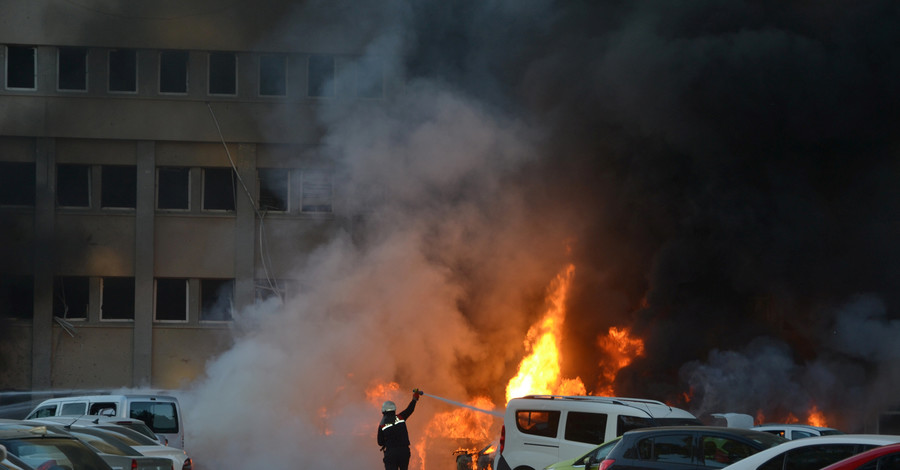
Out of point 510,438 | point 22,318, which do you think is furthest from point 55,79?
point 510,438

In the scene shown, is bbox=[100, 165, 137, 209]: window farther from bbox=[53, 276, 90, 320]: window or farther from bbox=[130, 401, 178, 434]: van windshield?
bbox=[130, 401, 178, 434]: van windshield

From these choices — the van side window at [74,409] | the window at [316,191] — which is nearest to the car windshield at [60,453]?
the van side window at [74,409]

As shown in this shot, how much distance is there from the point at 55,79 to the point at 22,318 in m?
6.63

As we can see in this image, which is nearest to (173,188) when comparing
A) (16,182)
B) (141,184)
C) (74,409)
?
(141,184)

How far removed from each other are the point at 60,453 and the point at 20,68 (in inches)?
819

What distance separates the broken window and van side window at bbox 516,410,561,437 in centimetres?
1716

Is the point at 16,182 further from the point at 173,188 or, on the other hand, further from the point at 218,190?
the point at 218,190

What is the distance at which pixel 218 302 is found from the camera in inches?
1014

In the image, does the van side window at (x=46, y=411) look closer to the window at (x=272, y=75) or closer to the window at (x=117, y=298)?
the window at (x=117, y=298)

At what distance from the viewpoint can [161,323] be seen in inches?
1008

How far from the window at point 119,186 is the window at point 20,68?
322cm

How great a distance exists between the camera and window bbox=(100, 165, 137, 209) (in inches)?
1020

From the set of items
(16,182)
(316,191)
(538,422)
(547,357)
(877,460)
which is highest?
(16,182)

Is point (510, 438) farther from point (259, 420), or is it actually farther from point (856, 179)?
point (856, 179)
